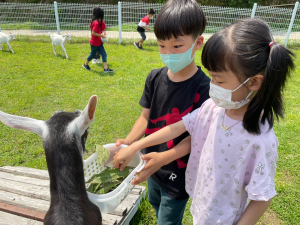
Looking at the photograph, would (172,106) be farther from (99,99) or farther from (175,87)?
(99,99)

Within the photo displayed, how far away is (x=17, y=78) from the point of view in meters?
7.04

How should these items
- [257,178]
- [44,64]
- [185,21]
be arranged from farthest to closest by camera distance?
1. [44,64]
2. [185,21]
3. [257,178]

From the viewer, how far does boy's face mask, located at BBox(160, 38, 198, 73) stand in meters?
1.80

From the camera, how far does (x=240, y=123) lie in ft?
4.64

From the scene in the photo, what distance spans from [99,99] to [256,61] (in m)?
5.07

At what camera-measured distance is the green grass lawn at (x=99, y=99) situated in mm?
Result: 3448

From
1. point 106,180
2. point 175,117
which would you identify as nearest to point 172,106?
point 175,117

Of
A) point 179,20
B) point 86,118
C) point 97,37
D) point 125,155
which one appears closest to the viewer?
point 86,118

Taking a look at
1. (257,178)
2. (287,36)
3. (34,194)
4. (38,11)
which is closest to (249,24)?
(257,178)

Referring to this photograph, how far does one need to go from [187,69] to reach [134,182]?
99 centimetres

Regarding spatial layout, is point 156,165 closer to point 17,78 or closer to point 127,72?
point 127,72

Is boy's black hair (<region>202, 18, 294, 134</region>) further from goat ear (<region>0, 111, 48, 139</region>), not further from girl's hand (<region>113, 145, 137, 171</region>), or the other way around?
goat ear (<region>0, 111, 48, 139</region>)

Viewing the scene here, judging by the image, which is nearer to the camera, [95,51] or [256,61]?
[256,61]

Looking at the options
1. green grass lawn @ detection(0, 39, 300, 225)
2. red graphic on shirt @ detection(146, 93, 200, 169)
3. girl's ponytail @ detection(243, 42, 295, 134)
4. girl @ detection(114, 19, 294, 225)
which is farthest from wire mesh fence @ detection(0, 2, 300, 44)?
girl's ponytail @ detection(243, 42, 295, 134)
